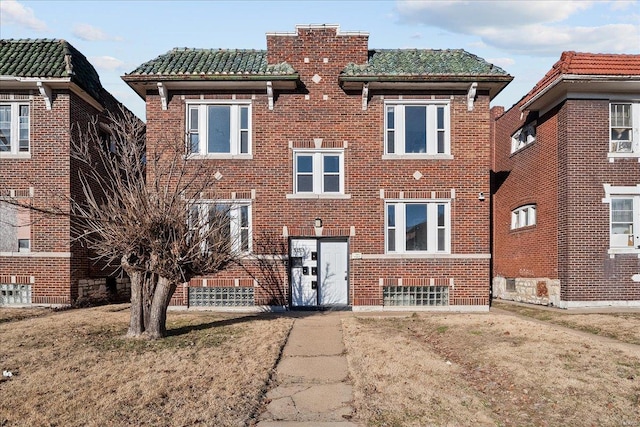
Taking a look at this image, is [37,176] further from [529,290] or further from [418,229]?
[529,290]

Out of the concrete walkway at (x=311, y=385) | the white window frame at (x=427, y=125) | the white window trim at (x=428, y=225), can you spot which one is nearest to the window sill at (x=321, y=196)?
the white window trim at (x=428, y=225)

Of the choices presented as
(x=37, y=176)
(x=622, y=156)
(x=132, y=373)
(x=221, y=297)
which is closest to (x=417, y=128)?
(x=622, y=156)

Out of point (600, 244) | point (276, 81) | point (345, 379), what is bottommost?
point (345, 379)

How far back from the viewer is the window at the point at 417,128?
15180 mm

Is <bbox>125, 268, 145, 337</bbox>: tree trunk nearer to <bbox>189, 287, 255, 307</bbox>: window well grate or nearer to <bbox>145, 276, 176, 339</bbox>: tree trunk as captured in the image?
<bbox>145, 276, 176, 339</bbox>: tree trunk

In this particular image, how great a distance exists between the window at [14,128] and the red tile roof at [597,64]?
16085 mm

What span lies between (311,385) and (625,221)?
12341mm

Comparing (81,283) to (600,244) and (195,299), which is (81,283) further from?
(600,244)

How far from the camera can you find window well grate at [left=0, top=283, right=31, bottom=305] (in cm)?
1513

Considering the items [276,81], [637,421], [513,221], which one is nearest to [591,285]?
A: [513,221]

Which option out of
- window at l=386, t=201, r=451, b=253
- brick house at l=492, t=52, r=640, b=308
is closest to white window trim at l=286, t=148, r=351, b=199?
window at l=386, t=201, r=451, b=253

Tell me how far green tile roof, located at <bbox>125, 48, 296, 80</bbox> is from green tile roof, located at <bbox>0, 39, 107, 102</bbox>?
222 centimetres

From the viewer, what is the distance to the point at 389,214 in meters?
15.2

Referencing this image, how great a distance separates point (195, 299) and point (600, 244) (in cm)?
1216
